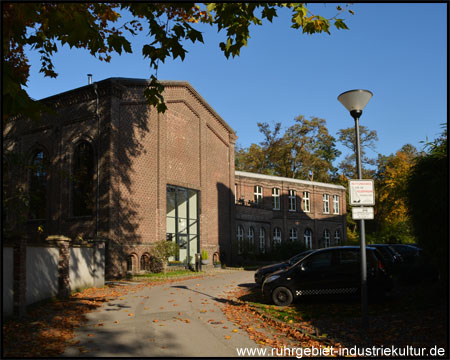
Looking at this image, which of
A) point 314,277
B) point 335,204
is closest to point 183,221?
point 314,277

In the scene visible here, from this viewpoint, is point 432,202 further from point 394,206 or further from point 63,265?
point 394,206

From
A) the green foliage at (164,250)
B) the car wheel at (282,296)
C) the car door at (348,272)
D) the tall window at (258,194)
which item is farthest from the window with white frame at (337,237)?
the car wheel at (282,296)

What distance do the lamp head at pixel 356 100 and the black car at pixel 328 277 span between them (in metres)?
4.59

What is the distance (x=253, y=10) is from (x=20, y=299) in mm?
8383

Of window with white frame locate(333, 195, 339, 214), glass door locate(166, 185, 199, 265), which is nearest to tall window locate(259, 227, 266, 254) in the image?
glass door locate(166, 185, 199, 265)

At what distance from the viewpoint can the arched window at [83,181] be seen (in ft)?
77.6

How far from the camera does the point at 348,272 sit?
11.4 metres

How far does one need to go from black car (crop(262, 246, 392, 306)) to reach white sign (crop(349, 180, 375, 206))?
3.78m

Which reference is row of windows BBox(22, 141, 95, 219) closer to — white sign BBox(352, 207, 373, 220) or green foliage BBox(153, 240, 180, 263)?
green foliage BBox(153, 240, 180, 263)

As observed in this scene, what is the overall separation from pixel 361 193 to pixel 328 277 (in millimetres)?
3936

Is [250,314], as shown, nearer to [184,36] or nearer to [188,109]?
[184,36]

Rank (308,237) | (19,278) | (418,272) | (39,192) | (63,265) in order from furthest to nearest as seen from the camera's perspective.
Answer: (308,237) → (39,192) → (63,265) → (418,272) → (19,278)

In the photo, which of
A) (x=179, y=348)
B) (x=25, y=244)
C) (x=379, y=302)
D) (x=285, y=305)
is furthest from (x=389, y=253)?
(x=25, y=244)

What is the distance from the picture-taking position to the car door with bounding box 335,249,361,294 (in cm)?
1133
